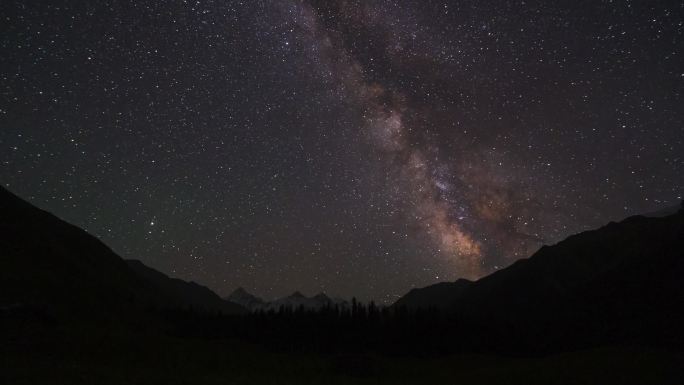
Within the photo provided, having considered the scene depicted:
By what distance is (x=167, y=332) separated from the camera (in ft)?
308

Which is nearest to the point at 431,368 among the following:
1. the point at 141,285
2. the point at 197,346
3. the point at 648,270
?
the point at 197,346

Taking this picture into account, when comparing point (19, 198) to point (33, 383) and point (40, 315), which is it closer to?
point (40, 315)

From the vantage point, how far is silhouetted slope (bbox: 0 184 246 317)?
95.6 metres

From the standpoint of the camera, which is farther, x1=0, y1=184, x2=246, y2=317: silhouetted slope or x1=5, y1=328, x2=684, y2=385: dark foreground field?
x1=0, y1=184, x2=246, y2=317: silhouetted slope

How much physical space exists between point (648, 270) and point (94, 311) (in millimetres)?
168906

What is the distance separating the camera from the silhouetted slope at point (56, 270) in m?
95.6

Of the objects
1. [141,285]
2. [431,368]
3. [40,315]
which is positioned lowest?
[431,368]

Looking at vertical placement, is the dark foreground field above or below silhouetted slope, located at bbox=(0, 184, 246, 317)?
below

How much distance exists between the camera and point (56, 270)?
4811 inches

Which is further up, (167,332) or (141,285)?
(141,285)

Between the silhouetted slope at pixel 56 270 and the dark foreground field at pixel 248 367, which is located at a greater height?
the silhouetted slope at pixel 56 270

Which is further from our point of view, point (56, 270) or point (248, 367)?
point (56, 270)

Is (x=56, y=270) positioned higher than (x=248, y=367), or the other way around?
(x=56, y=270)

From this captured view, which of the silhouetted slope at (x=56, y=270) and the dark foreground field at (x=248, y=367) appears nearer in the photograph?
the dark foreground field at (x=248, y=367)
